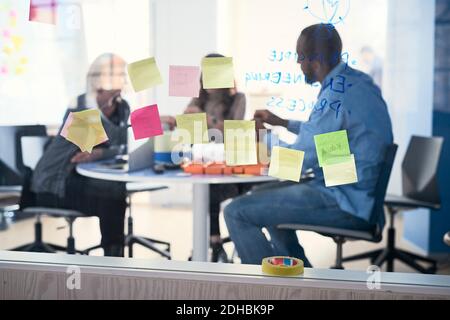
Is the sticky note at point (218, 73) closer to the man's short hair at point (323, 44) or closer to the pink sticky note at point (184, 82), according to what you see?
the pink sticky note at point (184, 82)

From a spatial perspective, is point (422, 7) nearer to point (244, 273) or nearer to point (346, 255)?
point (346, 255)

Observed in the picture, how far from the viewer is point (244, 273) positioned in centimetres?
102

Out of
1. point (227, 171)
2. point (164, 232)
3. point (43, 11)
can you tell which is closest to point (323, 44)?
point (43, 11)

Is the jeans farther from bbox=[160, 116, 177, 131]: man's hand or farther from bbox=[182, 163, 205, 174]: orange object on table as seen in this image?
bbox=[160, 116, 177, 131]: man's hand

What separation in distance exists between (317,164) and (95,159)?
92 cm

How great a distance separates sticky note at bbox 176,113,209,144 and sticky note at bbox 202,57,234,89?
75mm

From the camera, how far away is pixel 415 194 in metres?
3.45

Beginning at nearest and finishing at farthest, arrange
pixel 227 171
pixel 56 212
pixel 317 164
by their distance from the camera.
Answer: pixel 317 164
pixel 227 171
pixel 56 212

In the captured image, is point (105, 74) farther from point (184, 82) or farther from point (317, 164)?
point (317, 164)

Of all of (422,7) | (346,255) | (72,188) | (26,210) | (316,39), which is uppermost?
(422,7)

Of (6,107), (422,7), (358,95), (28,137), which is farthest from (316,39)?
(422,7)

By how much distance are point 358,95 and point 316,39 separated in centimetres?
31

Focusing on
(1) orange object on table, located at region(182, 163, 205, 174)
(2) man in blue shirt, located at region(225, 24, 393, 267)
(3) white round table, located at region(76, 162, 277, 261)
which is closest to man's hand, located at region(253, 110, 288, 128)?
(2) man in blue shirt, located at region(225, 24, 393, 267)

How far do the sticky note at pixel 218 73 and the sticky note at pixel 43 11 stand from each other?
16.7 inches
